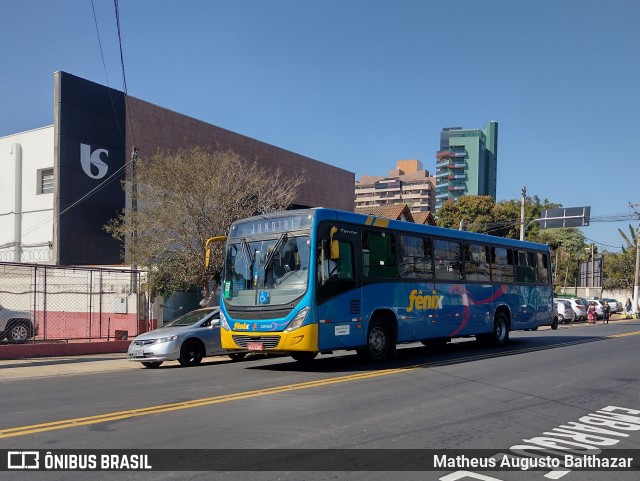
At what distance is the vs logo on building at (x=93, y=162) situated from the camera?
29844 millimetres

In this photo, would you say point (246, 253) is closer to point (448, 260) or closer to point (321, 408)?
point (321, 408)

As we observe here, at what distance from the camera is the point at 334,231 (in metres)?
13.3

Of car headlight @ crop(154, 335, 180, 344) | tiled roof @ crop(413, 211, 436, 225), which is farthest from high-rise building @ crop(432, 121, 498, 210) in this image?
car headlight @ crop(154, 335, 180, 344)

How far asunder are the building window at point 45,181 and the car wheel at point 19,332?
40.3ft

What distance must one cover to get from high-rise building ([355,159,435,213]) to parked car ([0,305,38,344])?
118307 mm

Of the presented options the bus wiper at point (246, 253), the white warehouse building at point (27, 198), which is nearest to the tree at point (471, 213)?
the white warehouse building at point (27, 198)

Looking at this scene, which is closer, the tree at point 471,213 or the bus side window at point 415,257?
the bus side window at point 415,257

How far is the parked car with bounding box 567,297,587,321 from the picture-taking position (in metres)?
41.9

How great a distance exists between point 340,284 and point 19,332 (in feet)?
39.6

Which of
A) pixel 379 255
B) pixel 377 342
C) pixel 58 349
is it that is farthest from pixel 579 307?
pixel 58 349

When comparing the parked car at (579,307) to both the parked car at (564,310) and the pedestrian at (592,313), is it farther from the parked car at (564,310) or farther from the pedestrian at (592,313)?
the parked car at (564,310)

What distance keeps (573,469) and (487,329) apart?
1281 cm

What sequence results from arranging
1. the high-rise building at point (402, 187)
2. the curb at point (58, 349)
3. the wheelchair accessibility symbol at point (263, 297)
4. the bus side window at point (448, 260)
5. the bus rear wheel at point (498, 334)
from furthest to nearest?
the high-rise building at point (402, 187) < the bus rear wheel at point (498, 334) < the curb at point (58, 349) < the bus side window at point (448, 260) < the wheelchair accessibility symbol at point (263, 297)

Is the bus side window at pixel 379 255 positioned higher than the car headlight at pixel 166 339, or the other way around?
the bus side window at pixel 379 255
